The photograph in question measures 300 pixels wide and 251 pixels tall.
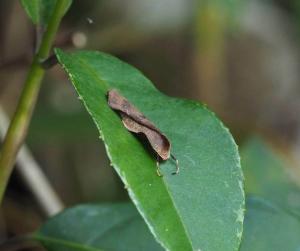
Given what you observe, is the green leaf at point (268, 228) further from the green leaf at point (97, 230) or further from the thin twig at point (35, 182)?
the thin twig at point (35, 182)

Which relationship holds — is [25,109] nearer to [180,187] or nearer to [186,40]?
[180,187]

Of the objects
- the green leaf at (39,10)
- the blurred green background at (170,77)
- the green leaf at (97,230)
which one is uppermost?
the green leaf at (39,10)

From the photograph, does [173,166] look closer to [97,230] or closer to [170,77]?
[97,230]

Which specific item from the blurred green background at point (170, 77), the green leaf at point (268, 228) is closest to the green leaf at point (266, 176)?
the blurred green background at point (170, 77)

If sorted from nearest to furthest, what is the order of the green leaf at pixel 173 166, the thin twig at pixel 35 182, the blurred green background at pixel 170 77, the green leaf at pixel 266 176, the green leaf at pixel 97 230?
the green leaf at pixel 173 166 → the green leaf at pixel 97 230 → the green leaf at pixel 266 176 → the thin twig at pixel 35 182 → the blurred green background at pixel 170 77

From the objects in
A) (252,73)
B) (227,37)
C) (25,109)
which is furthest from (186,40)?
(25,109)

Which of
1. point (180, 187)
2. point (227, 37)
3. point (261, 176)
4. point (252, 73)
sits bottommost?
point (252, 73)

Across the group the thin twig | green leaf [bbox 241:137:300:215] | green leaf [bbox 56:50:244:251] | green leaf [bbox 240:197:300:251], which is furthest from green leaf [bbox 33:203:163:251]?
the thin twig
